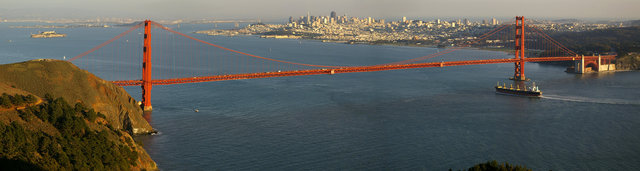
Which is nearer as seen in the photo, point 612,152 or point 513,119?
point 612,152

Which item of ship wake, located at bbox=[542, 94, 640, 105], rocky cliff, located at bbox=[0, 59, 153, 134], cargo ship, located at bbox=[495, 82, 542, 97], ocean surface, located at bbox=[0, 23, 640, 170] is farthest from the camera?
cargo ship, located at bbox=[495, 82, 542, 97]

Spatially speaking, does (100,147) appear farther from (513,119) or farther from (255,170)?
(513,119)

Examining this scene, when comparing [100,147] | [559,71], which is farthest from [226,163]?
[559,71]

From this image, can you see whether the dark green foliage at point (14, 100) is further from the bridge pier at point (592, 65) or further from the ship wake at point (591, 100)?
the bridge pier at point (592, 65)

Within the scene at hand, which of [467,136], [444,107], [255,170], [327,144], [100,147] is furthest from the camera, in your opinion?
[444,107]

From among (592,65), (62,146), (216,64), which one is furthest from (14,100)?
(592,65)

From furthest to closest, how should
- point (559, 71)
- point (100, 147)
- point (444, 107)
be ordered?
point (559, 71), point (444, 107), point (100, 147)

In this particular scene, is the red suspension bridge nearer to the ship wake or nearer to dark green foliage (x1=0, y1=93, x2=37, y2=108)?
the ship wake

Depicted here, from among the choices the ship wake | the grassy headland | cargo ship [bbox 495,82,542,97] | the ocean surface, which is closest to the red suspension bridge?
the ocean surface
